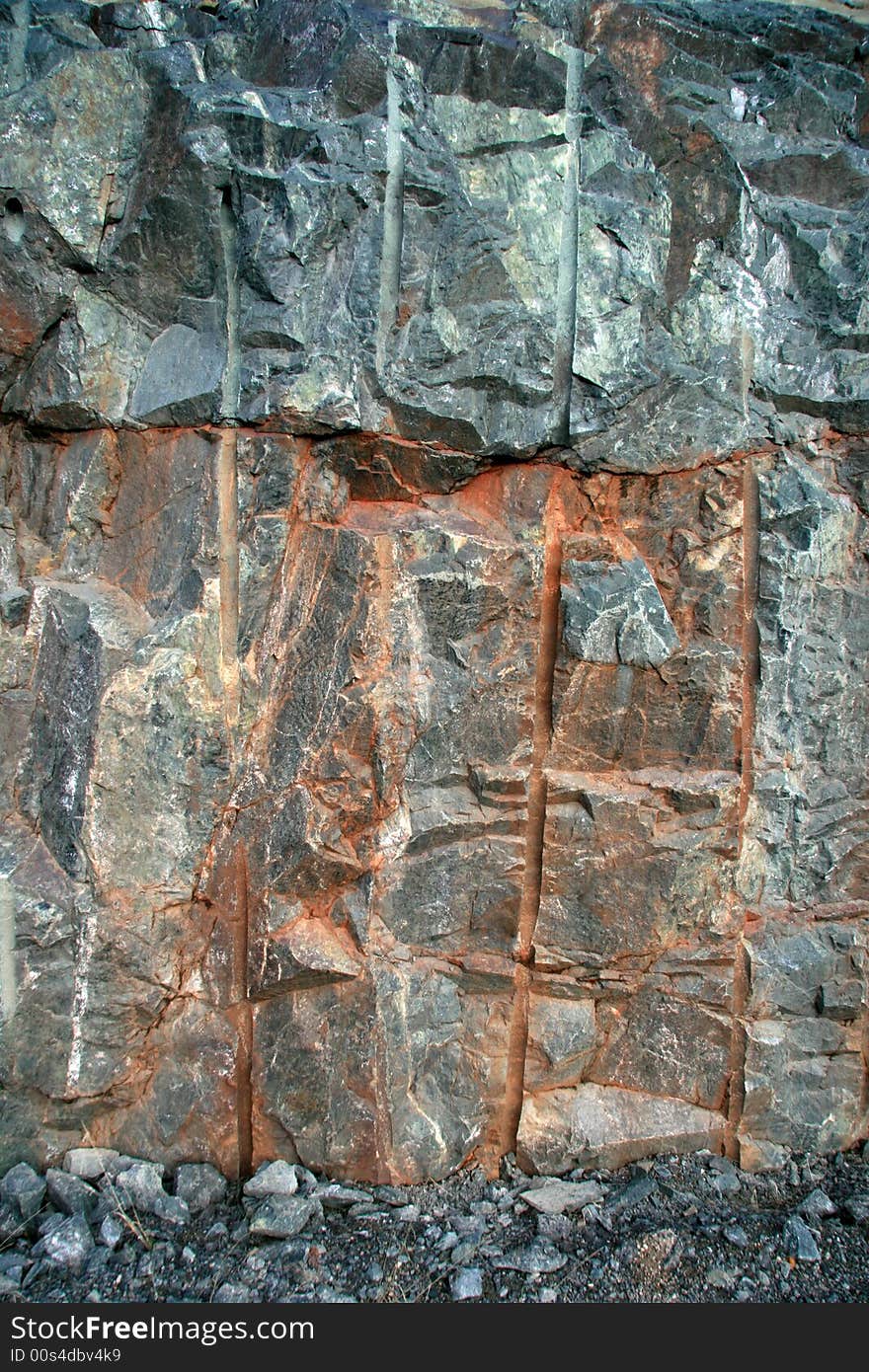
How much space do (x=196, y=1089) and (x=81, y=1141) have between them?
44 centimetres

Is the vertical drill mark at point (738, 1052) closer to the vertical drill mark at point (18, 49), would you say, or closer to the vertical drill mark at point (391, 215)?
the vertical drill mark at point (391, 215)

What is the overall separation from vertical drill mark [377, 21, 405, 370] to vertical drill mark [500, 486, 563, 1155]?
82 centimetres

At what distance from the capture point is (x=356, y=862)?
3812mm

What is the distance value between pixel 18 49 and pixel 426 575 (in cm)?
226

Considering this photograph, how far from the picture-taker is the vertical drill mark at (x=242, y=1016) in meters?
3.81

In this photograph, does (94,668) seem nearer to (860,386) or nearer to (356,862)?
(356,862)

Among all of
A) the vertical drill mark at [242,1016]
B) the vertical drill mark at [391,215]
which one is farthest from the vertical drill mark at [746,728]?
the vertical drill mark at [242,1016]

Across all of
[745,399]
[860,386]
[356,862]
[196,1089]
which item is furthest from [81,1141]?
[860,386]

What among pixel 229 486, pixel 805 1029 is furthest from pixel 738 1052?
pixel 229 486

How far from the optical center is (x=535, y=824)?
396cm

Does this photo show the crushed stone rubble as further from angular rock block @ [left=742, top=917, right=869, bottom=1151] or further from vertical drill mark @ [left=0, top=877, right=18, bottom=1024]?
vertical drill mark @ [left=0, top=877, right=18, bottom=1024]

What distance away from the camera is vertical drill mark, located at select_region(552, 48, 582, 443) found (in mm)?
3775

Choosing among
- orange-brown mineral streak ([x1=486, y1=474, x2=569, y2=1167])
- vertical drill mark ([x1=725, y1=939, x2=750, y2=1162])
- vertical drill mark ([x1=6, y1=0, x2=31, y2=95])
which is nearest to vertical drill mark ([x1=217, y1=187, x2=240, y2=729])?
vertical drill mark ([x1=6, y1=0, x2=31, y2=95])

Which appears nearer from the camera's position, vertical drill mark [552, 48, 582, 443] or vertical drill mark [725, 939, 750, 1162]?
vertical drill mark [552, 48, 582, 443]
